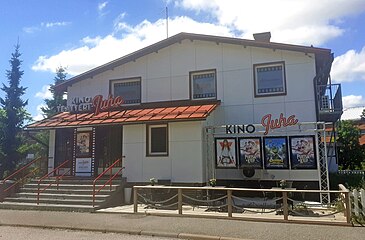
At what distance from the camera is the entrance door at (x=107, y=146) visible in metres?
17.3

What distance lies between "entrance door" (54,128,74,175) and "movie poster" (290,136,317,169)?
11125 millimetres

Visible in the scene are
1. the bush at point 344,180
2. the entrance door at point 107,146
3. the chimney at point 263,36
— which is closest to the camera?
the bush at point 344,180

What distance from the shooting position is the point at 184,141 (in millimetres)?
14961

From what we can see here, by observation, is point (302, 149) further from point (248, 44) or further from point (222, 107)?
point (248, 44)

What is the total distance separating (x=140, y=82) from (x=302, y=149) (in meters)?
9.12

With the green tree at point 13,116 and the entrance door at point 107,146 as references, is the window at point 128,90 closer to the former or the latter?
the entrance door at point 107,146

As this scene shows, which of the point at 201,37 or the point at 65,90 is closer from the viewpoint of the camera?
the point at 201,37

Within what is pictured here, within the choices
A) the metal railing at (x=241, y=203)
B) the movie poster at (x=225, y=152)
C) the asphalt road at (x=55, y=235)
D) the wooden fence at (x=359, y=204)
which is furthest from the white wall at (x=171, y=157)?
the wooden fence at (x=359, y=204)

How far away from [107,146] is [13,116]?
16287mm

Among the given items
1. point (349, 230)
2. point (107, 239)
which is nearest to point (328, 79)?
point (349, 230)

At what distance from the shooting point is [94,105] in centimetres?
1761

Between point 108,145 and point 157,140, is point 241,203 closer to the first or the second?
point 157,140

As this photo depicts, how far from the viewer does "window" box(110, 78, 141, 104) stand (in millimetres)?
18578

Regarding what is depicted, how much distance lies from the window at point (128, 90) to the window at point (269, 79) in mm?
6379
